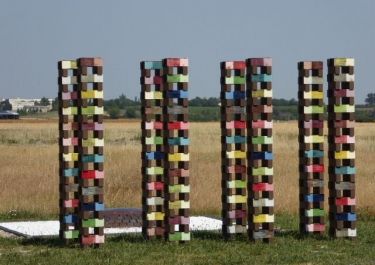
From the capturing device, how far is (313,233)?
15.7 metres

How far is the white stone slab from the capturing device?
16.3m

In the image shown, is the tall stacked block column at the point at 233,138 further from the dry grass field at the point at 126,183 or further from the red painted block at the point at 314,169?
the dry grass field at the point at 126,183

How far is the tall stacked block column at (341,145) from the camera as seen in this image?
1548cm

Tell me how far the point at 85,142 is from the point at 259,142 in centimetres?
252

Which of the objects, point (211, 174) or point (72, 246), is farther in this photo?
point (211, 174)

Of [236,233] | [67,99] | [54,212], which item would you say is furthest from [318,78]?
[54,212]

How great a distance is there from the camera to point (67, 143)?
14695mm

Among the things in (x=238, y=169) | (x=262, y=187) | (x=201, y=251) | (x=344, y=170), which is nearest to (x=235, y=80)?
(x=238, y=169)

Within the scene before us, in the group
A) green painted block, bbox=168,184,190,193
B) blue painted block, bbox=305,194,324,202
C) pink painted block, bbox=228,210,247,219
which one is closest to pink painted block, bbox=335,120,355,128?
blue painted block, bbox=305,194,324,202

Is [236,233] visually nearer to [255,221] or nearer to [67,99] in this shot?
[255,221]

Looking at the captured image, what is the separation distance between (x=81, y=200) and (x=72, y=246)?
2.26 feet

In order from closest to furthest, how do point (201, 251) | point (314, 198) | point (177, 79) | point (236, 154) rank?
point (201, 251) < point (177, 79) < point (236, 154) < point (314, 198)

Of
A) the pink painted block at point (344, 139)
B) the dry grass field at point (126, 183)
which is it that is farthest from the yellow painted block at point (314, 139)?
the dry grass field at point (126, 183)

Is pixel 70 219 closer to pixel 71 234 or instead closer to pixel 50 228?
pixel 71 234
